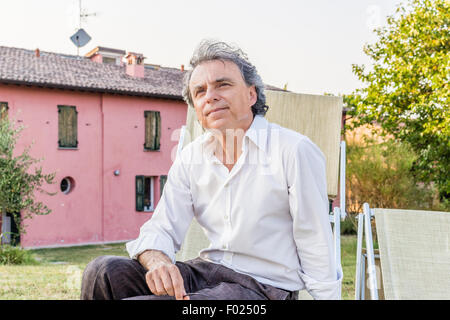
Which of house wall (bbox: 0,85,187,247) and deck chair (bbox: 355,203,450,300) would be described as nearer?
deck chair (bbox: 355,203,450,300)

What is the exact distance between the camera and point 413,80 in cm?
1062

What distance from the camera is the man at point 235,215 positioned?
1.57 metres

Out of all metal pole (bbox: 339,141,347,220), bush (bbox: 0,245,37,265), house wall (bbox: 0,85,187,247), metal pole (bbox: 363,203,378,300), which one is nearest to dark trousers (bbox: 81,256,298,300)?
metal pole (bbox: 363,203,378,300)

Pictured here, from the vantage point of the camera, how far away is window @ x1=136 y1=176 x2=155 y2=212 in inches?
720

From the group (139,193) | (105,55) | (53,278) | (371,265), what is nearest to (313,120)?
(371,265)

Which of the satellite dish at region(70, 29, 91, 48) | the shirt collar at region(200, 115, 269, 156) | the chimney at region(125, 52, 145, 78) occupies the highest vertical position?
the satellite dish at region(70, 29, 91, 48)

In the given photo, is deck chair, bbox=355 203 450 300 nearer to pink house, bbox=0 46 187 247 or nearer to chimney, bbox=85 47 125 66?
pink house, bbox=0 46 187 247

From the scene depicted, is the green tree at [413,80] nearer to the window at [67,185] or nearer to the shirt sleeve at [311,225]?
the shirt sleeve at [311,225]

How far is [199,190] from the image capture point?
71.4 inches

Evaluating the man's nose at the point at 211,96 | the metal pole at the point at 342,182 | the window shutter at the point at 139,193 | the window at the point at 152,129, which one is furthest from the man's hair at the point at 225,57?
the window at the point at 152,129

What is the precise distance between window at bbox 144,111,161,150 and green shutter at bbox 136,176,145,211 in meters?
1.21

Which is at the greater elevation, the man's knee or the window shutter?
the man's knee

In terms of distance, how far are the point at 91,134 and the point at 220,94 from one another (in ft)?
53.2
